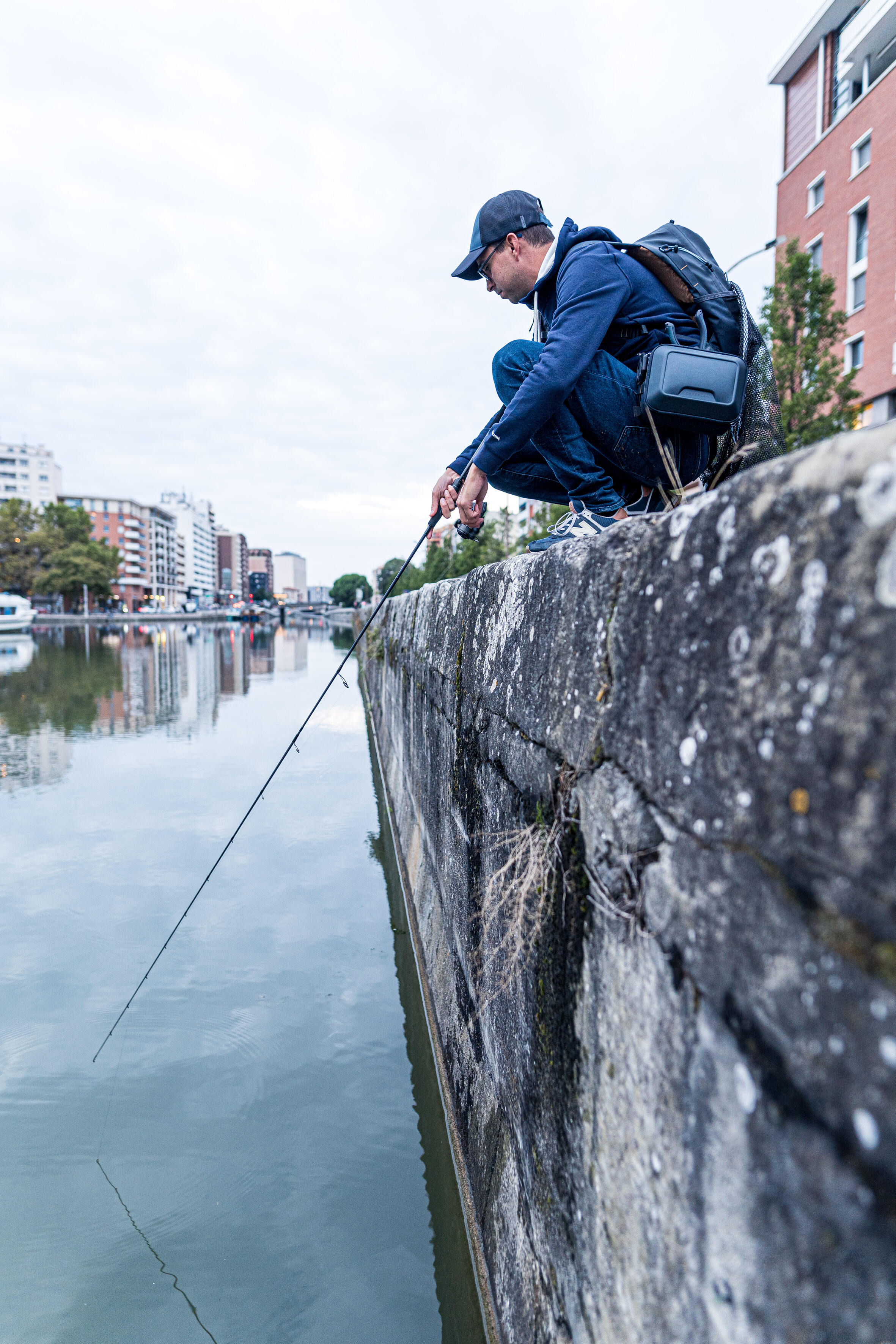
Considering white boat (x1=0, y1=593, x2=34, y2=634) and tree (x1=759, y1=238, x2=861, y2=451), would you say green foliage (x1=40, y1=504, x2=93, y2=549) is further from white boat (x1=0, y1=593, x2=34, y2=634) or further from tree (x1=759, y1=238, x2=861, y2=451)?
tree (x1=759, y1=238, x2=861, y2=451)

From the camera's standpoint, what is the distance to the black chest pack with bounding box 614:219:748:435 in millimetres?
2508

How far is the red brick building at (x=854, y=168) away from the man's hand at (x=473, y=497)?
843 inches

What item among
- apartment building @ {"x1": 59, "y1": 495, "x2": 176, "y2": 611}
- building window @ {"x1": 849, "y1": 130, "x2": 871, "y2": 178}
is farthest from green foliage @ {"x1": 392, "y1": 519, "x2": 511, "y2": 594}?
apartment building @ {"x1": 59, "y1": 495, "x2": 176, "y2": 611}

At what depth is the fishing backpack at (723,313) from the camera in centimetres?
267

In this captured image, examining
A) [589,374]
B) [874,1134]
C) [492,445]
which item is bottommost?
[874,1134]

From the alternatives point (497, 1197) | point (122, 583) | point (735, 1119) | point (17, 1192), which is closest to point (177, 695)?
point (17, 1192)

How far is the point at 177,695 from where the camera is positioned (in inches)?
648

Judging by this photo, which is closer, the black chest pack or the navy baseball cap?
the black chest pack

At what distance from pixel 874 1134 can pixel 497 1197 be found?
1880mm

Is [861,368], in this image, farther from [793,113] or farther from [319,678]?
[319,678]

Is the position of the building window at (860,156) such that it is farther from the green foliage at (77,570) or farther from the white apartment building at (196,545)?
the white apartment building at (196,545)

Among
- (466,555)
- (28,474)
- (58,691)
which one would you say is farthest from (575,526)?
(28,474)

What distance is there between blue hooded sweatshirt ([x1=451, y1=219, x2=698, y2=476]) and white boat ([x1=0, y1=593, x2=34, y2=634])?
2383 inches

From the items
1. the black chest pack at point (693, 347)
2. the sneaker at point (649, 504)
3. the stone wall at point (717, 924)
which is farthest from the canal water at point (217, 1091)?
the black chest pack at point (693, 347)
